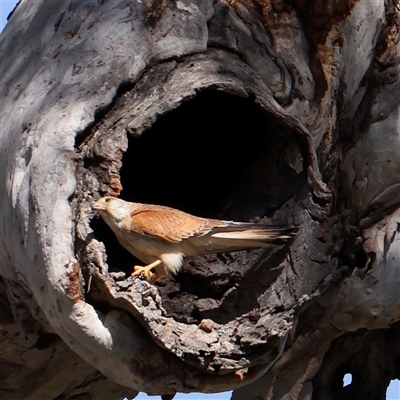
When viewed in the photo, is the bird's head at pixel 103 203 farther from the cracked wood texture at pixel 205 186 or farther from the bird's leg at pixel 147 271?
the bird's leg at pixel 147 271

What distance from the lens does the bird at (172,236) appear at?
328cm

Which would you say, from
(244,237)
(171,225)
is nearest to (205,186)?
(171,225)

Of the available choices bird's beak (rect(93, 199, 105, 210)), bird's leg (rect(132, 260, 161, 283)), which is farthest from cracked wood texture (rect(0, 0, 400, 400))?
bird's leg (rect(132, 260, 161, 283))

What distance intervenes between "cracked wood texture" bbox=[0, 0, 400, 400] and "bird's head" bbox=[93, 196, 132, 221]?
0.09ft

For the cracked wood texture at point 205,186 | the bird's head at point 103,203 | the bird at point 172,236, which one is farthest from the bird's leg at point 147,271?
the bird's head at point 103,203

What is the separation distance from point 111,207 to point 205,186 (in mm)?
888

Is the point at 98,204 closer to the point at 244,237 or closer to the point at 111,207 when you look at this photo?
the point at 111,207

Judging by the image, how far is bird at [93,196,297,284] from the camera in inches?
129

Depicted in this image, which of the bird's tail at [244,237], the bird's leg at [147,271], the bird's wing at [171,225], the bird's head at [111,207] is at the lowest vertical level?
the bird's leg at [147,271]

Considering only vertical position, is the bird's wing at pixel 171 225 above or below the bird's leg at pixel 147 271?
above

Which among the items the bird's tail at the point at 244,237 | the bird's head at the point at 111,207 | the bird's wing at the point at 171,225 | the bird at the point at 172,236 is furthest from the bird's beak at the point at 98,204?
the bird's tail at the point at 244,237

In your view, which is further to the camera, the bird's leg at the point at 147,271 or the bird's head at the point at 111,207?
the bird's leg at the point at 147,271

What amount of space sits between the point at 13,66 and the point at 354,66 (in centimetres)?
121

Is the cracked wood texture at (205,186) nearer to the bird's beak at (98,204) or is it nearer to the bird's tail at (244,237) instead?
the bird's beak at (98,204)
